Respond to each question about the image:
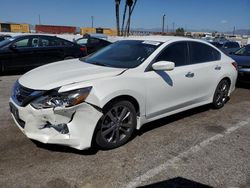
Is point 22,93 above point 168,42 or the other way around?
the other way around

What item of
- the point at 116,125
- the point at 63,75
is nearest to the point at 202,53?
the point at 116,125

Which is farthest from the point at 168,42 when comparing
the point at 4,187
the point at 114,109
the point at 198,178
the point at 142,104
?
the point at 4,187

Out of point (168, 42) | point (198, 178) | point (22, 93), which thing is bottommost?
point (198, 178)

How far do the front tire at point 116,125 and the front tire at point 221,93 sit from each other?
251 cm

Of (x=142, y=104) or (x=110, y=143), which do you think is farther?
(x=142, y=104)

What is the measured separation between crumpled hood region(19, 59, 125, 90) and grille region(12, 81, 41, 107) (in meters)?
0.06

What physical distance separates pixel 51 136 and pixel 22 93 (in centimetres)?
71

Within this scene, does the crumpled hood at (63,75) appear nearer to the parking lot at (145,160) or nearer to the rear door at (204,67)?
the parking lot at (145,160)

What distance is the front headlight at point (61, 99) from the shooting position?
330 centimetres

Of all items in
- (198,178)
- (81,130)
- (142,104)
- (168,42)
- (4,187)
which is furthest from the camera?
(168,42)

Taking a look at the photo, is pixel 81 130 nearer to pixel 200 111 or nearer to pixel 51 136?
pixel 51 136

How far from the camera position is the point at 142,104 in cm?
402

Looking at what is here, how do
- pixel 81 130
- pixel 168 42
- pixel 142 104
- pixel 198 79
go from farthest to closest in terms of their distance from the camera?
1. pixel 198 79
2. pixel 168 42
3. pixel 142 104
4. pixel 81 130

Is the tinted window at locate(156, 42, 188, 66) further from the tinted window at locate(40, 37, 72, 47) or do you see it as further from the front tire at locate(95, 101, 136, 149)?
the tinted window at locate(40, 37, 72, 47)
